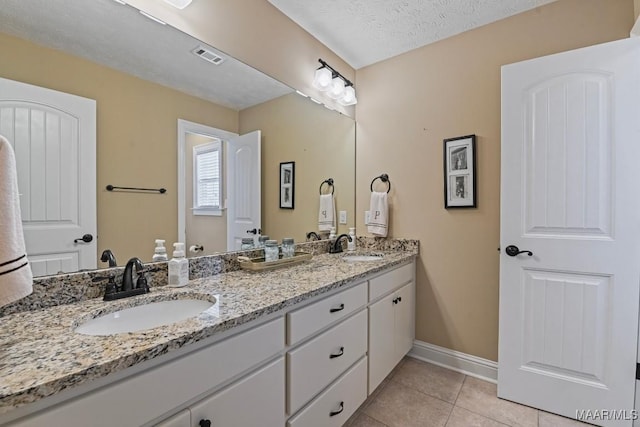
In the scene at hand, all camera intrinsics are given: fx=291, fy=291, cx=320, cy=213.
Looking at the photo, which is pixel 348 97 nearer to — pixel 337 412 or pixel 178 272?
pixel 178 272

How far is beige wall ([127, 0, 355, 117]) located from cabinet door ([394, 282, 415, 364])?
158cm

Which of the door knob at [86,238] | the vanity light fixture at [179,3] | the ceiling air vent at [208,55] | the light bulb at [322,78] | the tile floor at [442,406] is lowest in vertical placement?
the tile floor at [442,406]

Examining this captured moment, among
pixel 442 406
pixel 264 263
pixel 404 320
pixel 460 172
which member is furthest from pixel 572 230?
pixel 264 263

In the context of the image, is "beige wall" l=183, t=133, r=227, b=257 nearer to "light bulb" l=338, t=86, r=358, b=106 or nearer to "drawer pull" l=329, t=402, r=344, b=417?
"drawer pull" l=329, t=402, r=344, b=417

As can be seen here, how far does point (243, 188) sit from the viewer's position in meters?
1.76

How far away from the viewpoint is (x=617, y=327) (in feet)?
4.95

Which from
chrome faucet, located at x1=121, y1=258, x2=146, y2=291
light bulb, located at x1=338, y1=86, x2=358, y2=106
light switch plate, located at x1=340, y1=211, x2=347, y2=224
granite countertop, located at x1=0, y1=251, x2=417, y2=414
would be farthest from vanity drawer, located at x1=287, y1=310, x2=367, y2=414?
light bulb, located at x1=338, y1=86, x2=358, y2=106

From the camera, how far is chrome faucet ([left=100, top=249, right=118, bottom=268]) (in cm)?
115

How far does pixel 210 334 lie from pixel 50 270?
2.25 feet

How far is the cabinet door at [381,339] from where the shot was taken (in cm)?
167

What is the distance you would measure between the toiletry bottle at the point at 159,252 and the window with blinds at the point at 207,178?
0.74 feet

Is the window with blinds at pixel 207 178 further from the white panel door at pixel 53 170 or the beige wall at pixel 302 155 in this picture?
the white panel door at pixel 53 170

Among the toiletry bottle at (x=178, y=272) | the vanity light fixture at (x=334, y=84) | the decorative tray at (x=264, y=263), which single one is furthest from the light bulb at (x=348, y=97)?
the toiletry bottle at (x=178, y=272)

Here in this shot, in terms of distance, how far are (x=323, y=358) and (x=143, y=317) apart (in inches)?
29.3
